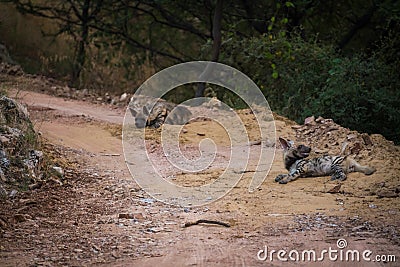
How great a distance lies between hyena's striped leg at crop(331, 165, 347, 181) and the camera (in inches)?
237

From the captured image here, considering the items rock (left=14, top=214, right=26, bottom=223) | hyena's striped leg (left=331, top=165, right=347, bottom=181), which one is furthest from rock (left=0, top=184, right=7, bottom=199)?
hyena's striped leg (left=331, top=165, right=347, bottom=181)

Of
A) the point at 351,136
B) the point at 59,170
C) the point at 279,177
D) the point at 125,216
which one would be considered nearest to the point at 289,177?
the point at 279,177

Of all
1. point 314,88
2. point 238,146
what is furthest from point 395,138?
point 238,146

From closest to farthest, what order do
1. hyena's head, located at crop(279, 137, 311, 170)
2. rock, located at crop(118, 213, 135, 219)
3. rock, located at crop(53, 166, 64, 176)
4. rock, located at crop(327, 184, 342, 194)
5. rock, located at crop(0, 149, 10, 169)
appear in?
rock, located at crop(118, 213, 135, 219) → rock, located at crop(0, 149, 10, 169) → rock, located at crop(327, 184, 342, 194) → rock, located at crop(53, 166, 64, 176) → hyena's head, located at crop(279, 137, 311, 170)

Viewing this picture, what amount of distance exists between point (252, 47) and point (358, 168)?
200 inches

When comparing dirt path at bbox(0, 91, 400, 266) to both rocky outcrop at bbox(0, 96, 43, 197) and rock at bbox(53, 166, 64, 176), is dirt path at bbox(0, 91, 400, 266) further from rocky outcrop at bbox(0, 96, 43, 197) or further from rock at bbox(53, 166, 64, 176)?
rocky outcrop at bbox(0, 96, 43, 197)

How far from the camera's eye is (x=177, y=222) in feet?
16.1

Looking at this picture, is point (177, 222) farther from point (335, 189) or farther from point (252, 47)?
point (252, 47)

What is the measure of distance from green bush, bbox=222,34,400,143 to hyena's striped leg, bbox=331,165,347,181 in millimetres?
3157

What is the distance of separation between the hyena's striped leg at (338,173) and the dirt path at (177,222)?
0.06m

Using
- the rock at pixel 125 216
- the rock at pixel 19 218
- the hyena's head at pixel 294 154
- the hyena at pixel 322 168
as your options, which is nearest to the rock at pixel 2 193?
the rock at pixel 19 218

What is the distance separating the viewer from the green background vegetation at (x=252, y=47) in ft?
31.4

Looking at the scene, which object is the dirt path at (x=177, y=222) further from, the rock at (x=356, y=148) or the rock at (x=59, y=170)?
the rock at (x=356, y=148)

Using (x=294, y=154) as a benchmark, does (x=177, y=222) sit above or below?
below
